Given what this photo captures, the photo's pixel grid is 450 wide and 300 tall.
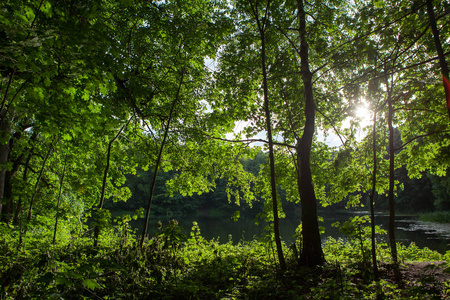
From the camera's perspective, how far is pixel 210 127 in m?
7.97

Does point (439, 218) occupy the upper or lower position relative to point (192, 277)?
lower

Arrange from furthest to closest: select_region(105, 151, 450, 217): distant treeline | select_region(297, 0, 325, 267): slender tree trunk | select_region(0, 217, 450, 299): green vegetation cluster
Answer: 1. select_region(105, 151, 450, 217): distant treeline
2. select_region(297, 0, 325, 267): slender tree trunk
3. select_region(0, 217, 450, 299): green vegetation cluster

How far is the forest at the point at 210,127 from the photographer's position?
3.18 metres

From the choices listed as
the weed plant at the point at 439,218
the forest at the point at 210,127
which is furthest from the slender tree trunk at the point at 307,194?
the weed plant at the point at 439,218

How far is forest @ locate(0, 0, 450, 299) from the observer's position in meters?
3.18

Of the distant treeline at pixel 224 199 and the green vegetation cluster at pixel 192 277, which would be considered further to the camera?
the distant treeline at pixel 224 199

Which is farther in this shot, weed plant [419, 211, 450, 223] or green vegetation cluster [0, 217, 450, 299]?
weed plant [419, 211, 450, 223]

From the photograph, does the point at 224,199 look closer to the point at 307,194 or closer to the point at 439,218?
the point at 439,218

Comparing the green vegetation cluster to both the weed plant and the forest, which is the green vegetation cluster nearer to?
the forest

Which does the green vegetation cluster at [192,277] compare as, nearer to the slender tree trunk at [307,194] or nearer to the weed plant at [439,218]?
the slender tree trunk at [307,194]

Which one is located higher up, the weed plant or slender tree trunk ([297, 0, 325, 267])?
slender tree trunk ([297, 0, 325, 267])

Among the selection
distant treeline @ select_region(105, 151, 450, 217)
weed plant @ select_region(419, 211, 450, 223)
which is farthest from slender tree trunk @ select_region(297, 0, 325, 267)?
weed plant @ select_region(419, 211, 450, 223)

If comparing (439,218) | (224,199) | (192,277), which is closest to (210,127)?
(192,277)

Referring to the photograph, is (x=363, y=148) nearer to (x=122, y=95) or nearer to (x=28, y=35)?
(x=122, y=95)
